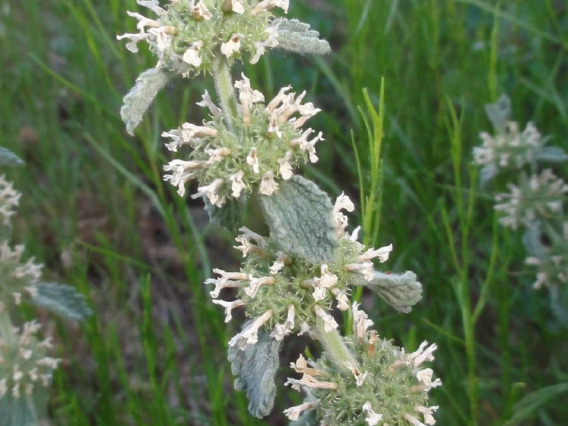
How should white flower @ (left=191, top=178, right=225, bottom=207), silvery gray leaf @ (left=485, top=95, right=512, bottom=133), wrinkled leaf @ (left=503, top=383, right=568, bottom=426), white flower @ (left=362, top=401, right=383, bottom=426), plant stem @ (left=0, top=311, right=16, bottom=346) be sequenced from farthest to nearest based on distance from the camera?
silvery gray leaf @ (left=485, top=95, right=512, bottom=133) → plant stem @ (left=0, top=311, right=16, bottom=346) → wrinkled leaf @ (left=503, top=383, right=568, bottom=426) → white flower @ (left=362, top=401, right=383, bottom=426) → white flower @ (left=191, top=178, right=225, bottom=207)

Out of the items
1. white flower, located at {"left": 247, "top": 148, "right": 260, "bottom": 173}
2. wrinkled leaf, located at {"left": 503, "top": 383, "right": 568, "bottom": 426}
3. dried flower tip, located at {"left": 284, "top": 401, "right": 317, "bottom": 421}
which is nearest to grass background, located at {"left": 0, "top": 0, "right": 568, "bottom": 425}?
wrinkled leaf, located at {"left": 503, "top": 383, "right": 568, "bottom": 426}

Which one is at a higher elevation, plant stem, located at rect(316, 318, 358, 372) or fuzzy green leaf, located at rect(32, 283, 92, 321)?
plant stem, located at rect(316, 318, 358, 372)

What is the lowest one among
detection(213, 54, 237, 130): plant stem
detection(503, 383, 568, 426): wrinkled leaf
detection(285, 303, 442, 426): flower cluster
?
detection(503, 383, 568, 426): wrinkled leaf

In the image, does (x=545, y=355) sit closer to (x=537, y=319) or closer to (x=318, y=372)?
(x=537, y=319)

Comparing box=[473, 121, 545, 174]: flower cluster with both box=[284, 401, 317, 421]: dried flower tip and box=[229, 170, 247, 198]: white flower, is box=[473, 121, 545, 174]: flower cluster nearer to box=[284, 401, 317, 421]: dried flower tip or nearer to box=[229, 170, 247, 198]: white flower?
box=[284, 401, 317, 421]: dried flower tip

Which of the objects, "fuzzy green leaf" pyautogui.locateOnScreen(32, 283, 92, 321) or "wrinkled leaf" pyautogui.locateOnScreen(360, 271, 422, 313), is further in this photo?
"fuzzy green leaf" pyautogui.locateOnScreen(32, 283, 92, 321)

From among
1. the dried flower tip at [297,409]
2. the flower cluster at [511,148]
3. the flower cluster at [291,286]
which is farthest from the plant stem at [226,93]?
the flower cluster at [511,148]

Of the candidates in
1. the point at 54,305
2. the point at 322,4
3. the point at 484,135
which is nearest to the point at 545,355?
the point at 484,135
